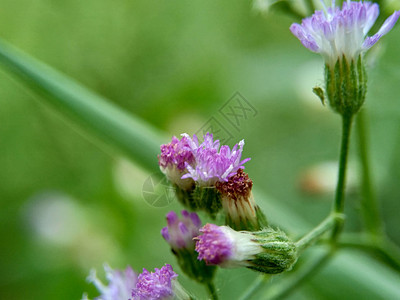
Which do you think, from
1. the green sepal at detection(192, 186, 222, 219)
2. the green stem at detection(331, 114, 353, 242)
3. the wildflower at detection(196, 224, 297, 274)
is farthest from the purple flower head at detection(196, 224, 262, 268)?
the green stem at detection(331, 114, 353, 242)

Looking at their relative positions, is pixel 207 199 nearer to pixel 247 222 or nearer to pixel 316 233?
pixel 247 222

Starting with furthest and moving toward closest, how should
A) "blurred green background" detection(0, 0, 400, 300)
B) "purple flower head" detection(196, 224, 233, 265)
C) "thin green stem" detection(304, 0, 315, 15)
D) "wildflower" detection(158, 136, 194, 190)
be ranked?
"blurred green background" detection(0, 0, 400, 300) → "thin green stem" detection(304, 0, 315, 15) → "wildflower" detection(158, 136, 194, 190) → "purple flower head" detection(196, 224, 233, 265)

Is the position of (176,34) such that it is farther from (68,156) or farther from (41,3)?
(68,156)

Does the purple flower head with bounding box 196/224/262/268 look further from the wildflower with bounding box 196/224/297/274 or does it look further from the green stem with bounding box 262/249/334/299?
the green stem with bounding box 262/249/334/299

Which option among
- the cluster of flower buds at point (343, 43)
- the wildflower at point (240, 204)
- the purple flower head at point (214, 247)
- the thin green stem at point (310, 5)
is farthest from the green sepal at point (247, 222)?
the thin green stem at point (310, 5)

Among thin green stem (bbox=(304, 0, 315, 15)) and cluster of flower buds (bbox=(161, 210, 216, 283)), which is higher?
thin green stem (bbox=(304, 0, 315, 15))
